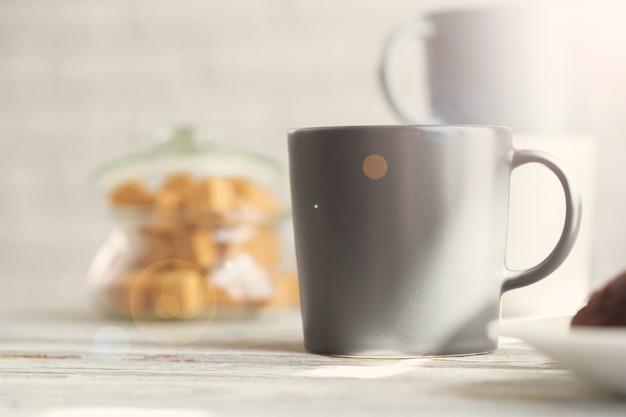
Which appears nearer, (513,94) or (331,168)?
(331,168)

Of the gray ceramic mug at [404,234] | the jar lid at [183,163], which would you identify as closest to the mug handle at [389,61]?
the jar lid at [183,163]

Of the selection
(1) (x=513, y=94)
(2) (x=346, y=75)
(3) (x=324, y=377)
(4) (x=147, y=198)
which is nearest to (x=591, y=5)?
(2) (x=346, y=75)

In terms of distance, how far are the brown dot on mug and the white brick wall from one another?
1107 mm

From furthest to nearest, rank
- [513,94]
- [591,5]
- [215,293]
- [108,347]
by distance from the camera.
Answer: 1. [591,5]
2. [215,293]
3. [513,94]
4. [108,347]

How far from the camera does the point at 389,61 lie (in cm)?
94

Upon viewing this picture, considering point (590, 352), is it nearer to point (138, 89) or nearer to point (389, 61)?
point (389, 61)

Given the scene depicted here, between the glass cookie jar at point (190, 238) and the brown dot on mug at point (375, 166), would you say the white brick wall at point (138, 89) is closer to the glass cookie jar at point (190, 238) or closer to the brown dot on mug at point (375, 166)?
the glass cookie jar at point (190, 238)

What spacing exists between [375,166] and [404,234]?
1.8 inches

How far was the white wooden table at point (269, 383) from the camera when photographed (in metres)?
0.40

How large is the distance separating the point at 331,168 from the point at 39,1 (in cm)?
146

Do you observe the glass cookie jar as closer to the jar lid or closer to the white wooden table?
the jar lid

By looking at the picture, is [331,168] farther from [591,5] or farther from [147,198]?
[591,5]

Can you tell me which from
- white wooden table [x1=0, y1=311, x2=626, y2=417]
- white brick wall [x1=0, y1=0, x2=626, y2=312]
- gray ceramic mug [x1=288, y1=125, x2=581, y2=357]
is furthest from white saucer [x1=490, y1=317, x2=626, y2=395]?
white brick wall [x1=0, y1=0, x2=626, y2=312]

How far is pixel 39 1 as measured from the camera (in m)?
1.83
